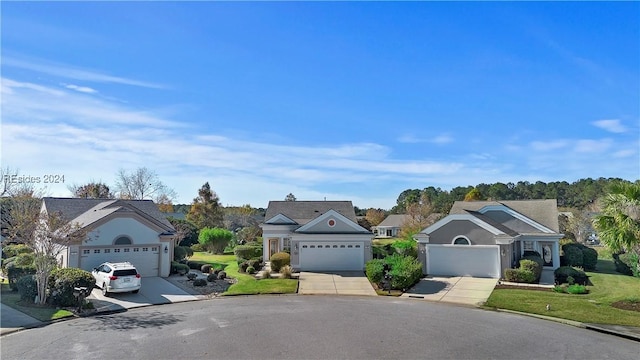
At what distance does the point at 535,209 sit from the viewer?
33156 mm

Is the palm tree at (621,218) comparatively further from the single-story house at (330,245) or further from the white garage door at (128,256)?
the white garage door at (128,256)

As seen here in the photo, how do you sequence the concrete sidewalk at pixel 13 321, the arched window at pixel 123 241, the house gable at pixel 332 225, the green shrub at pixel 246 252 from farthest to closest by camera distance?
1. the green shrub at pixel 246 252
2. the house gable at pixel 332 225
3. the arched window at pixel 123 241
4. the concrete sidewalk at pixel 13 321

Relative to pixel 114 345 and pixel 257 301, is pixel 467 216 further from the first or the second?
pixel 114 345

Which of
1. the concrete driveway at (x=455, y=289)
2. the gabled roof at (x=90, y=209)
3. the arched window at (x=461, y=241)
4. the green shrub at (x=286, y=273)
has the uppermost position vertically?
the gabled roof at (x=90, y=209)

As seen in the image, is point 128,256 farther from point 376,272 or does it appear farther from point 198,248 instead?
point 198,248

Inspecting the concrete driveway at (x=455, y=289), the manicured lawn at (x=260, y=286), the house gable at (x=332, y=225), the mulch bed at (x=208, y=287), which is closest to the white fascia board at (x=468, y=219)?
the concrete driveway at (x=455, y=289)

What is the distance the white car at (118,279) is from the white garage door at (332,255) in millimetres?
12253

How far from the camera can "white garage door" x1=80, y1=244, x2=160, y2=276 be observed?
23.4 m

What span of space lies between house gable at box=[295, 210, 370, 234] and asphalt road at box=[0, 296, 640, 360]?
12566 millimetres

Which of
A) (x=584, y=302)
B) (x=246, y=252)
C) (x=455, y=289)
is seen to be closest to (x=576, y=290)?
(x=584, y=302)

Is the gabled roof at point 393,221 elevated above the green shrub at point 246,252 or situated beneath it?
elevated above

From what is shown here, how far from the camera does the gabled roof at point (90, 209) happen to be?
25.1 metres

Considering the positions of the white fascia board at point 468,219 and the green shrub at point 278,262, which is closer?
the white fascia board at point 468,219

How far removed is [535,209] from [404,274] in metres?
16.3
